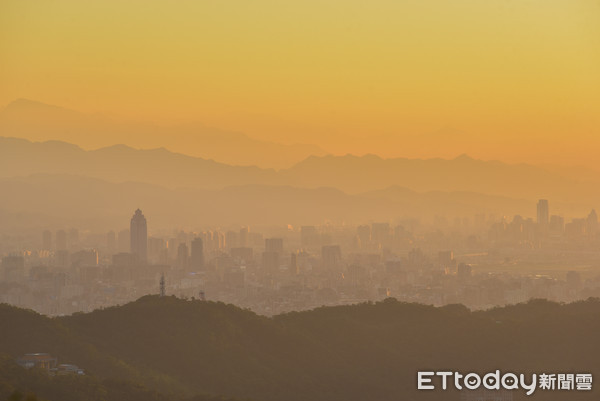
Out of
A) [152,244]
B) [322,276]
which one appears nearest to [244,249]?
[152,244]

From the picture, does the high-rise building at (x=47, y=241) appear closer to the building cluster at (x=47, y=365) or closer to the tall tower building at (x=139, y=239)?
the tall tower building at (x=139, y=239)

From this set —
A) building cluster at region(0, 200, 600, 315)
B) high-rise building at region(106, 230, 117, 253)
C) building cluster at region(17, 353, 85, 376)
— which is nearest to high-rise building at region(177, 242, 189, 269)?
building cluster at region(0, 200, 600, 315)

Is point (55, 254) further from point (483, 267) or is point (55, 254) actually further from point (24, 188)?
Answer: point (24, 188)

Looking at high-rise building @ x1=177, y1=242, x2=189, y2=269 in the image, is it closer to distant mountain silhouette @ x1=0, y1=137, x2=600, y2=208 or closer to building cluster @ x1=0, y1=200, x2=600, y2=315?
building cluster @ x1=0, y1=200, x2=600, y2=315

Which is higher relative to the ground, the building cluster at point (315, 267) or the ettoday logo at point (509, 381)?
the building cluster at point (315, 267)

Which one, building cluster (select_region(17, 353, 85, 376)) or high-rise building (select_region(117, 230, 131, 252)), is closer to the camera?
building cluster (select_region(17, 353, 85, 376))

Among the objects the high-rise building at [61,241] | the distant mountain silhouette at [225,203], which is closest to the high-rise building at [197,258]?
the high-rise building at [61,241]

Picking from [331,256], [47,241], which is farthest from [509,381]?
[47,241]
